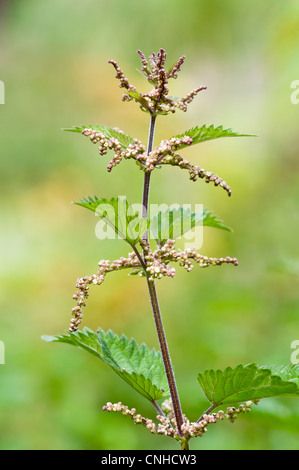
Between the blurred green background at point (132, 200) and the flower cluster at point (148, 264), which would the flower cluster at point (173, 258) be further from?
the blurred green background at point (132, 200)

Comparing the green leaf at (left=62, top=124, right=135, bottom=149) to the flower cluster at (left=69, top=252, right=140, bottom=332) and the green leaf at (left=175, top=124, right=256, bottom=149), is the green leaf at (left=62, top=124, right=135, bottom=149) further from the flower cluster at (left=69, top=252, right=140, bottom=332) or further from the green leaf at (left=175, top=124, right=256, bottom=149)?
the flower cluster at (left=69, top=252, right=140, bottom=332)

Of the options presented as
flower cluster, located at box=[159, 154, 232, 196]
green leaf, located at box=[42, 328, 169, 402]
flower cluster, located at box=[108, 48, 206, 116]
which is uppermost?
flower cluster, located at box=[108, 48, 206, 116]

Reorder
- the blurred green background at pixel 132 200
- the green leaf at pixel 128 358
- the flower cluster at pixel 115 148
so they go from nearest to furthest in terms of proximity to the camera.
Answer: the flower cluster at pixel 115 148 → the green leaf at pixel 128 358 → the blurred green background at pixel 132 200

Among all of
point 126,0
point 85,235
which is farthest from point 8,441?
point 126,0

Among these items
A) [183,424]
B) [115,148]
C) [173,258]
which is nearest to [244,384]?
[183,424]

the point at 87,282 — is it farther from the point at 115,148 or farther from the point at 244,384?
the point at 244,384

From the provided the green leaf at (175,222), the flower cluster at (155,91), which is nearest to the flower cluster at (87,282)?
the green leaf at (175,222)

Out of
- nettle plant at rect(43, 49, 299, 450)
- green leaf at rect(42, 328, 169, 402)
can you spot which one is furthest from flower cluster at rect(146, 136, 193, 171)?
green leaf at rect(42, 328, 169, 402)

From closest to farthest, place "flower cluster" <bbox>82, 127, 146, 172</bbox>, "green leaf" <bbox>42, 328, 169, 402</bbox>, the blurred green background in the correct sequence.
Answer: "flower cluster" <bbox>82, 127, 146, 172</bbox>
"green leaf" <bbox>42, 328, 169, 402</bbox>
the blurred green background
